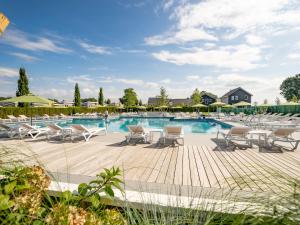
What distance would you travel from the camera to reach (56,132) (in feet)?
29.1

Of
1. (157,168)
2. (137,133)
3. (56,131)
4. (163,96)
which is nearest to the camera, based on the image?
(157,168)

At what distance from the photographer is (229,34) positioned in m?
10.3

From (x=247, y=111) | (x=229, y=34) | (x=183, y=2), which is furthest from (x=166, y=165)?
(x=247, y=111)

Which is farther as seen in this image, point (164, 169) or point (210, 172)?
point (164, 169)

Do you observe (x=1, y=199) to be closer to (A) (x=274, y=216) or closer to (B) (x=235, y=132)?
(A) (x=274, y=216)

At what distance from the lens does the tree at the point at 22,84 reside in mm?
32281

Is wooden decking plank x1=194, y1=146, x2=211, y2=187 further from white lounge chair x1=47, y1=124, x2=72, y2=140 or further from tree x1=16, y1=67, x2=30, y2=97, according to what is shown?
tree x1=16, y1=67, x2=30, y2=97

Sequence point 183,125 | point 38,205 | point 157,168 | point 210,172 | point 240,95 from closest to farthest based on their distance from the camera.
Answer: point 38,205 → point 210,172 → point 157,168 → point 183,125 → point 240,95

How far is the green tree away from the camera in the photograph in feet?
106

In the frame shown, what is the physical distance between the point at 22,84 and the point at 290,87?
252ft

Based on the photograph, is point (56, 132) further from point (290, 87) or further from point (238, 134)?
point (290, 87)

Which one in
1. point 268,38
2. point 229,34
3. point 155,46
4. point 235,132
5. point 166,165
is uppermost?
point 155,46

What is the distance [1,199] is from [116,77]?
1157 inches

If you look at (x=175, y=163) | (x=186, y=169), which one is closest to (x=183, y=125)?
(x=175, y=163)
